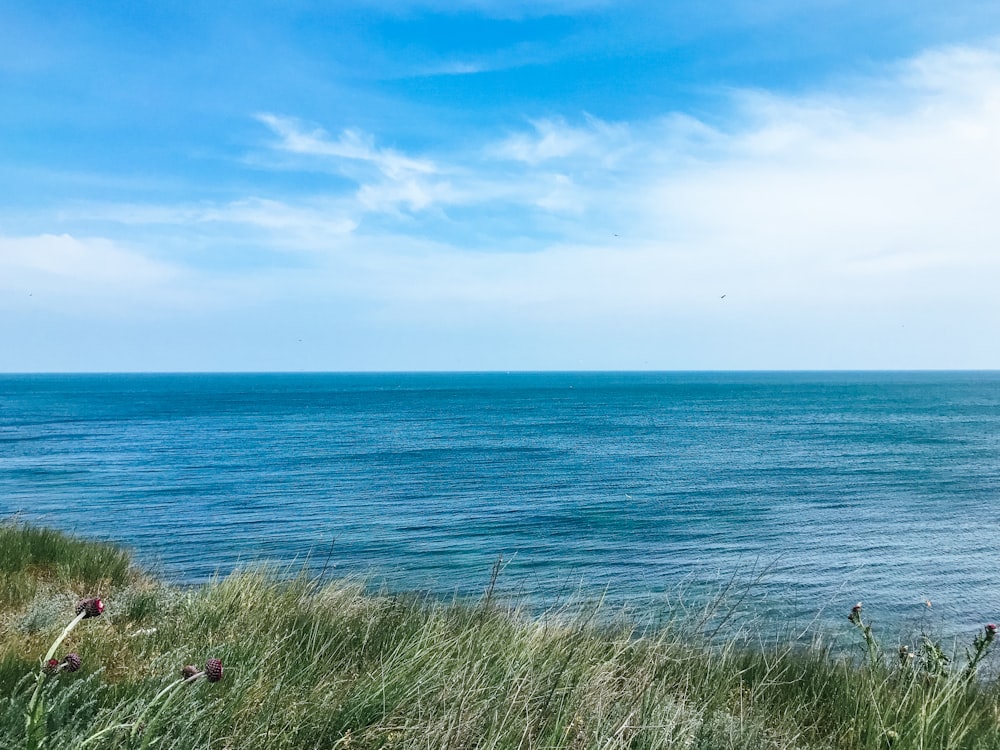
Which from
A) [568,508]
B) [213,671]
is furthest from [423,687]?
[568,508]

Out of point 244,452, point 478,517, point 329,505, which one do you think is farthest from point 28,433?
point 478,517

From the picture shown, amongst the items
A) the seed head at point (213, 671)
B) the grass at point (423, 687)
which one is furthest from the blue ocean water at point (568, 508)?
the seed head at point (213, 671)

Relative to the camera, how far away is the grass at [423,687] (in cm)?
390

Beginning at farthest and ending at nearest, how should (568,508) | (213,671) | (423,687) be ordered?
(568,508), (423,687), (213,671)

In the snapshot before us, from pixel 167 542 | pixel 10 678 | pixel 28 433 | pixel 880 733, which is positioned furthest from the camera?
pixel 28 433

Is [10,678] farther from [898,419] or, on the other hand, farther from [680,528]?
[898,419]

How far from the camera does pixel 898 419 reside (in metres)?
84.7

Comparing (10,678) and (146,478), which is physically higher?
(10,678)

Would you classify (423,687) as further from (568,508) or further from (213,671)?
(568,508)

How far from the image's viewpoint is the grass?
390 cm

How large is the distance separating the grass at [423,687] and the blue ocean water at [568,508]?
5141 millimetres

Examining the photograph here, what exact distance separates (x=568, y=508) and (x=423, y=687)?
2622 cm

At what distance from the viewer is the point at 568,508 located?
30.4 metres

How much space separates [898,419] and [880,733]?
9140 cm
